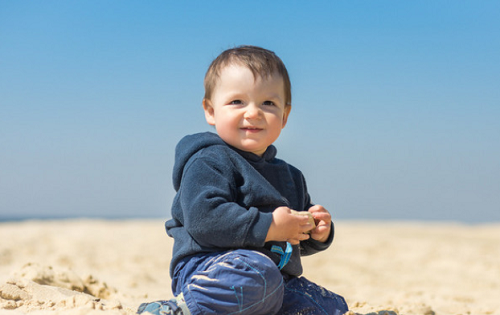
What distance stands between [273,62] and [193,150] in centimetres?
58

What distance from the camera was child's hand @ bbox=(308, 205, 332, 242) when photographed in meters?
2.49

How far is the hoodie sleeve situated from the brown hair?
1.54 ft

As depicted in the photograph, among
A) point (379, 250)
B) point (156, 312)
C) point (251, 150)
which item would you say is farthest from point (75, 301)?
point (379, 250)

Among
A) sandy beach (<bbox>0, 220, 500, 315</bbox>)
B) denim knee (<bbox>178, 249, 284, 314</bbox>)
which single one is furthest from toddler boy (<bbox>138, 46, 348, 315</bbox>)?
sandy beach (<bbox>0, 220, 500, 315</bbox>)

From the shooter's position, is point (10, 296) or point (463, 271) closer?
point (10, 296)

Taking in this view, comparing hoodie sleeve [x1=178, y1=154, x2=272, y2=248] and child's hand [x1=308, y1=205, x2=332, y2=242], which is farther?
child's hand [x1=308, y1=205, x2=332, y2=242]

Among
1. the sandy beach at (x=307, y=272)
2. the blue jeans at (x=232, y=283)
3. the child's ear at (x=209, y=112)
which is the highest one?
the child's ear at (x=209, y=112)

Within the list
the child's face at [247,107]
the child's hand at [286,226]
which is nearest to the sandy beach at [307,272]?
the child's hand at [286,226]

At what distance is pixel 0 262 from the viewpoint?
19.0ft

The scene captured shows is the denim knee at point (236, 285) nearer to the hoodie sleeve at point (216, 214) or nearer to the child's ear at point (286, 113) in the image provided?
the hoodie sleeve at point (216, 214)

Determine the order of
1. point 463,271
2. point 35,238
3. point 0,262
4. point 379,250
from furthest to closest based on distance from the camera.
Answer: point 379,250 < point 35,238 < point 463,271 < point 0,262

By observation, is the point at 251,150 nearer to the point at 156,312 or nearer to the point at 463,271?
the point at 156,312

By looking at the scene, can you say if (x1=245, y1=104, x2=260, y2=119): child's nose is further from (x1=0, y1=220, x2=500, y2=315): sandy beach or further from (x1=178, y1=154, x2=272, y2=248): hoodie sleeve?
(x1=0, y1=220, x2=500, y2=315): sandy beach

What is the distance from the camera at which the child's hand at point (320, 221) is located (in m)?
2.49
